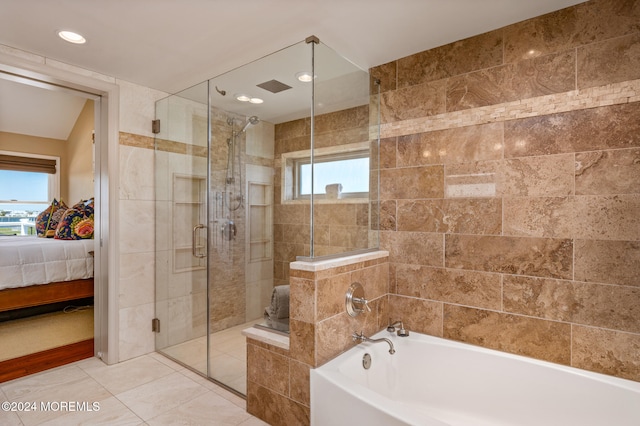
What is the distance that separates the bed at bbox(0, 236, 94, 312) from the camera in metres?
3.11

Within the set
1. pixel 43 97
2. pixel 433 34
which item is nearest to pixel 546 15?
pixel 433 34

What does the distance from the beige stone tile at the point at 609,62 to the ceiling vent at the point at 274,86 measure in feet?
5.40

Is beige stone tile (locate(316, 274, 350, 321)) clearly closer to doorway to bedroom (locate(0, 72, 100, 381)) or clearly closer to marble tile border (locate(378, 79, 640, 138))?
marble tile border (locate(378, 79, 640, 138))

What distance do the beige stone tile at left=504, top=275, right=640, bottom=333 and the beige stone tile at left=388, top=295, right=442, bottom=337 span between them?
42cm

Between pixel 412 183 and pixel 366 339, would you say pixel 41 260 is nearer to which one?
pixel 366 339

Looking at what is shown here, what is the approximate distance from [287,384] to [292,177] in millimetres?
1255

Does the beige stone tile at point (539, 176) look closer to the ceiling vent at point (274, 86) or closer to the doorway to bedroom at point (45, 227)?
the ceiling vent at point (274, 86)

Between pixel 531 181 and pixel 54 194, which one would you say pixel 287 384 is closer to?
pixel 531 181


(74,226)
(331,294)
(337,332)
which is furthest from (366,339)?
(74,226)

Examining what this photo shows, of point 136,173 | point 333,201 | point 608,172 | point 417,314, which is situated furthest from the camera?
point 136,173

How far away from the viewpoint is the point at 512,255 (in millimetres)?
1830

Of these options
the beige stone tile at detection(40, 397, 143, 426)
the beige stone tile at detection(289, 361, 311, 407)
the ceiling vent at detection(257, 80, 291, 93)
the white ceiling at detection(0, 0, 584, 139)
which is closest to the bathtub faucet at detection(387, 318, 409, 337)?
the beige stone tile at detection(289, 361, 311, 407)

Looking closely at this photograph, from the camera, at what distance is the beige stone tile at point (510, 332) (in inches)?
67.1

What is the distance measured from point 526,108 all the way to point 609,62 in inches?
15.0
